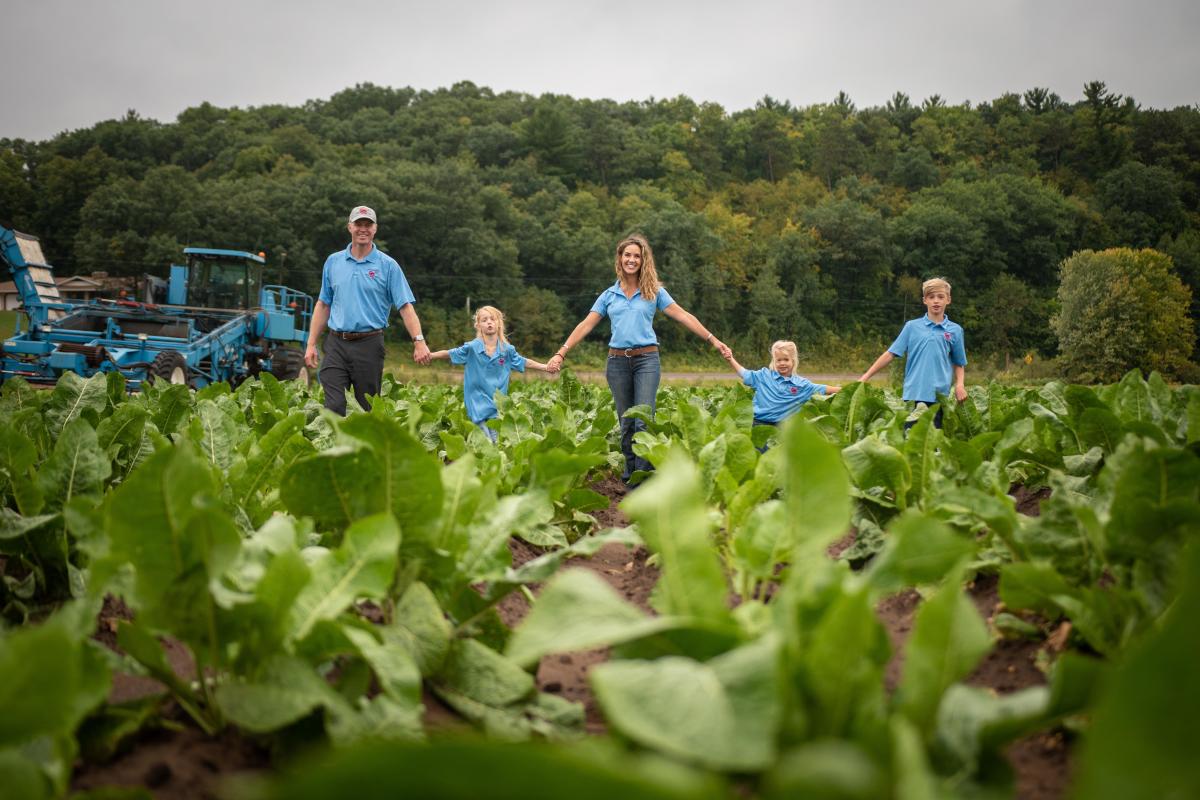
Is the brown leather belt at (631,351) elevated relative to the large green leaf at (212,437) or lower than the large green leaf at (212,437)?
elevated

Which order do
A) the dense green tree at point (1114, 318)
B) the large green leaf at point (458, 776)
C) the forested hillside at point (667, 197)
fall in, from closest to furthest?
the large green leaf at point (458, 776) < the dense green tree at point (1114, 318) < the forested hillside at point (667, 197)

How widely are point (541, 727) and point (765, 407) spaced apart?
5.47 metres

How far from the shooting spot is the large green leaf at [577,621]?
57.3 inches

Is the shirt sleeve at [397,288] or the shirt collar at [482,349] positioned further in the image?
the shirt collar at [482,349]

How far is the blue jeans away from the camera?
686cm

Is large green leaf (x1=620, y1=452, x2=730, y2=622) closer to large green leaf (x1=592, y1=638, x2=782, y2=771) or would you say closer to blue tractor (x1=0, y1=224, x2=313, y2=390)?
large green leaf (x1=592, y1=638, x2=782, y2=771)

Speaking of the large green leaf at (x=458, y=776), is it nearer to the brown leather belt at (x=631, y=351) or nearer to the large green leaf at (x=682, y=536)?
the large green leaf at (x=682, y=536)

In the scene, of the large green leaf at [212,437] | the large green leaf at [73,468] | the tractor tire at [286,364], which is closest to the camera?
the large green leaf at [73,468]

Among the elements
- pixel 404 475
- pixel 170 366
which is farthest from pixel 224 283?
pixel 404 475

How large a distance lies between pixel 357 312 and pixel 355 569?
5.21 meters

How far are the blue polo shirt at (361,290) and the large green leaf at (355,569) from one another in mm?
5053

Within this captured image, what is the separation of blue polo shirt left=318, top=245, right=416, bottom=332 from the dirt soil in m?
3.74

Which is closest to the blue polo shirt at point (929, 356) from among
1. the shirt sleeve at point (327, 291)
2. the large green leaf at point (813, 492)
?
the shirt sleeve at point (327, 291)

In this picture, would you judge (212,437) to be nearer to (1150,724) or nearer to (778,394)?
(1150,724)
